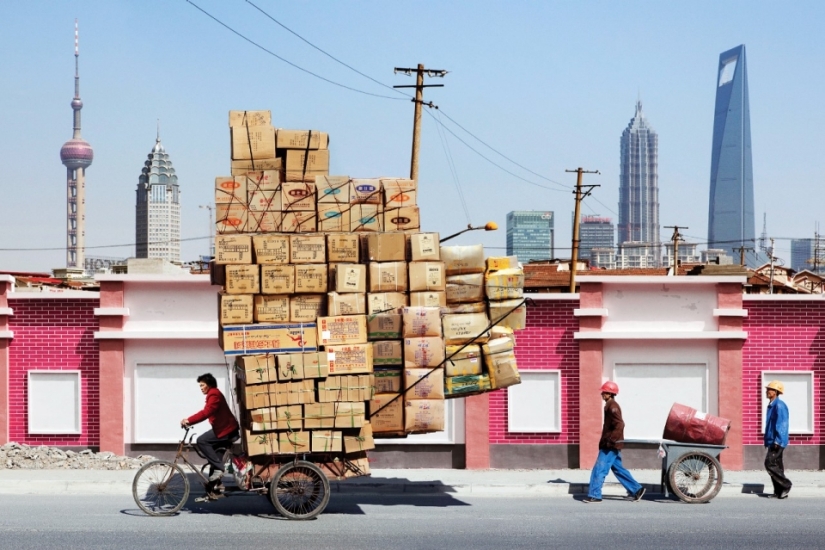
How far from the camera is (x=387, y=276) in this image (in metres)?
13.8

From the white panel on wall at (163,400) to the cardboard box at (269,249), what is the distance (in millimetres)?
6469

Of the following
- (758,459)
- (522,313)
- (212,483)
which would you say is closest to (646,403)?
(758,459)

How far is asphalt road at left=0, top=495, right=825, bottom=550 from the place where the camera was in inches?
479

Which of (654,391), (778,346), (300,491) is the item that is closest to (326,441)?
(300,491)

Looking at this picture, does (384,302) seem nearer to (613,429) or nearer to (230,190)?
(230,190)

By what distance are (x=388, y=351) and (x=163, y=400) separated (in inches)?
280

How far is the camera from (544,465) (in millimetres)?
19422

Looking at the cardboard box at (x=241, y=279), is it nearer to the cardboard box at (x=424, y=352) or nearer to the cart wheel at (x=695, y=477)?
the cardboard box at (x=424, y=352)

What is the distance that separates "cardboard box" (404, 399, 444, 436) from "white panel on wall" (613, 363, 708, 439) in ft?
21.1

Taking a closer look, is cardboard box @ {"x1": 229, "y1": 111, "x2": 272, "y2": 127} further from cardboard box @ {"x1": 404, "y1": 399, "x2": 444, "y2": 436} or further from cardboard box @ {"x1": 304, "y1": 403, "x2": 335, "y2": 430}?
cardboard box @ {"x1": 404, "y1": 399, "x2": 444, "y2": 436}

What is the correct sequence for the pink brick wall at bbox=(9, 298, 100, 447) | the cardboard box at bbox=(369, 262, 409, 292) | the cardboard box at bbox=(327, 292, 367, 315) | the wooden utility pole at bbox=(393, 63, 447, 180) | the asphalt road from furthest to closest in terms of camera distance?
the wooden utility pole at bbox=(393, 63, 447, 180) < the pink brick wall at bbox=(9, 298, 100, 447) < the cardboard box at bbox=(369, 262, 409, 292) < the cardboard box at bbox=(327, 292, 367, 315) < the asphalt road

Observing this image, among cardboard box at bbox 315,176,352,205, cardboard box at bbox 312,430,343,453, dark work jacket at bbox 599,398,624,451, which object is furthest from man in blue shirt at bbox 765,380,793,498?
cardboard box at bbox 315,176,352,205

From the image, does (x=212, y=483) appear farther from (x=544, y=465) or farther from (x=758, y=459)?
(x=758, y=459)

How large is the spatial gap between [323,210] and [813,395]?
10109mm
